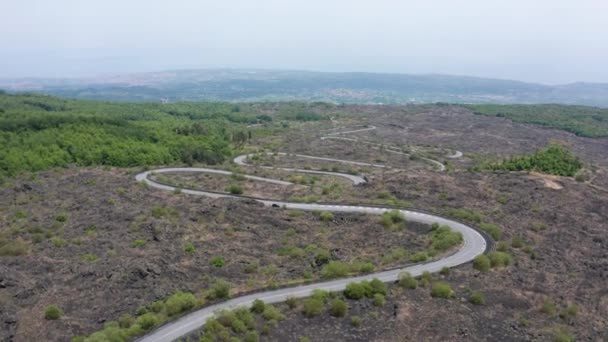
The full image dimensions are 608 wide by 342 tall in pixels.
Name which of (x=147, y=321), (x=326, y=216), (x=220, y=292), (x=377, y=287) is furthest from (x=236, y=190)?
(x=147, y=321)

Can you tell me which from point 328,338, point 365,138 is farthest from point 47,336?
point 365,138

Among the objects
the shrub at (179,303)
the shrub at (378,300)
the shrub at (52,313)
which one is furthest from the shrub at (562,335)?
the shrub at (52,313)

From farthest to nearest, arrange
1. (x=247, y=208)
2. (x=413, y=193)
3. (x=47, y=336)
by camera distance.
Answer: (x=413, y=193), (x=247, y=208), (x=47, y=336)

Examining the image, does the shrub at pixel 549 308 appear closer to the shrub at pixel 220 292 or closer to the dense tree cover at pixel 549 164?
the shrub at pixel 220 292

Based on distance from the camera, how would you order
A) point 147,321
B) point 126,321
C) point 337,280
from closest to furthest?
point 147,321
point 126,321
point 337,280

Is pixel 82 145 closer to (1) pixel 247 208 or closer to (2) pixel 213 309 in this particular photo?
(1) pixel 247 208

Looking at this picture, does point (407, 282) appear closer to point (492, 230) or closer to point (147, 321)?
point (492, 230)

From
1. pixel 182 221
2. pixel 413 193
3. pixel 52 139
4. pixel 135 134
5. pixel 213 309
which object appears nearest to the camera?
pixel 213 309
